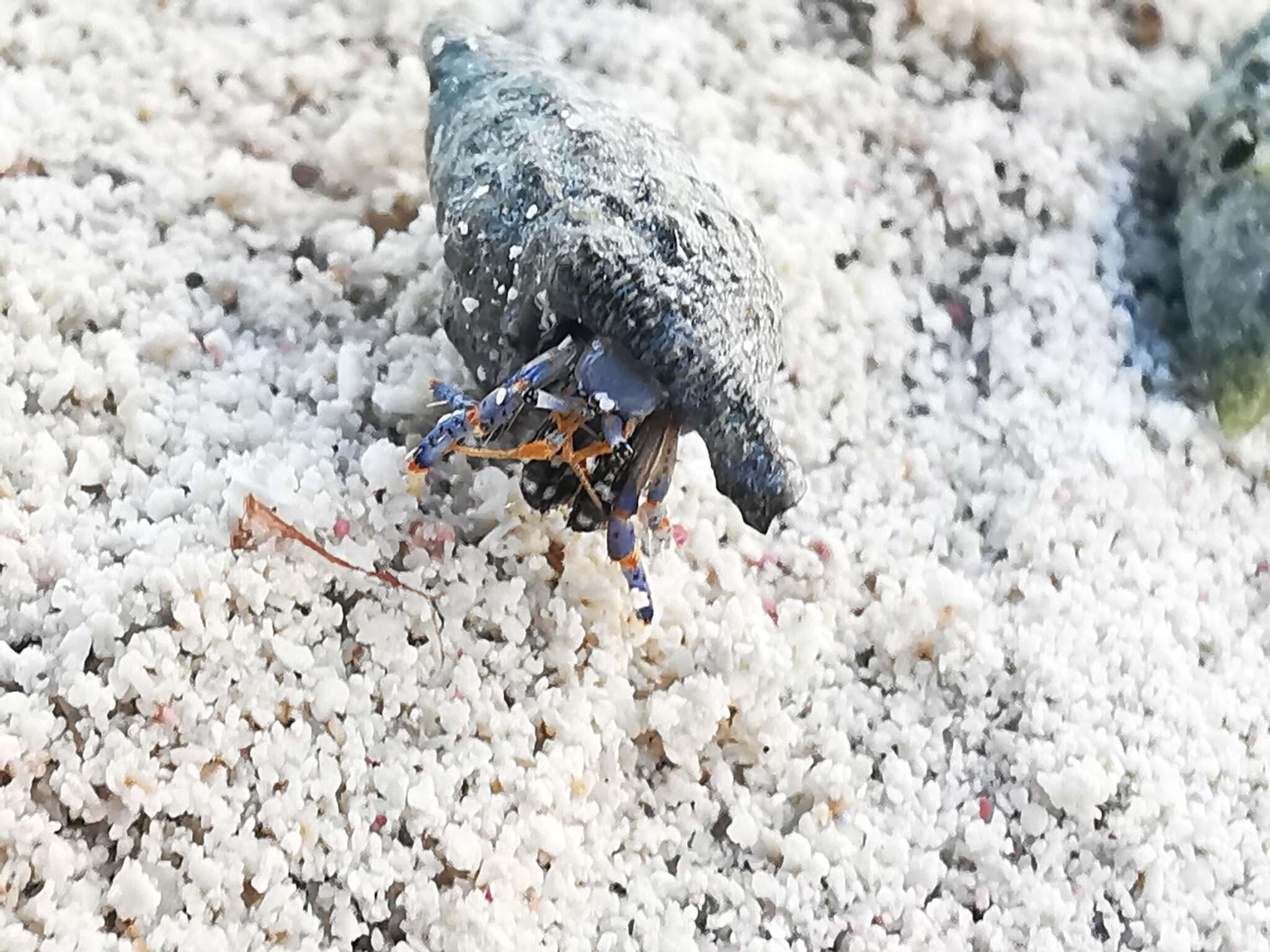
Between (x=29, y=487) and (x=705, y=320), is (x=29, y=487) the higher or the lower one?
the lower one

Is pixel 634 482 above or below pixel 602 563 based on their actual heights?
above

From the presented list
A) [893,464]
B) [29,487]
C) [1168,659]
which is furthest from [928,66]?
[29,487]

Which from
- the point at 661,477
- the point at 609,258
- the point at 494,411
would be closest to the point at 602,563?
the point at 661,477

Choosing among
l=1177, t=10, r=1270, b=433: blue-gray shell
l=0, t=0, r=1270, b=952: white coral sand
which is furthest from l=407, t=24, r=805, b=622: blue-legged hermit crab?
l=1177, t=10, r=1270, b=433: blue-gray shell

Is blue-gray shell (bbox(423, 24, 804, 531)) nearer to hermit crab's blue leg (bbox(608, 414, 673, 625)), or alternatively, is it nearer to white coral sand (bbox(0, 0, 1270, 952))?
hermit crab's blue leg (bbox(608, 414, 673, 625))

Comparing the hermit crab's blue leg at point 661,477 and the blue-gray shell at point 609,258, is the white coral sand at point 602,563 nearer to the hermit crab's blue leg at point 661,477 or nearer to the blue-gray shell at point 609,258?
the hermit crab's blue leg at point 661,477

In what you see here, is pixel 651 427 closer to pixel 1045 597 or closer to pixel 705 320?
pixel 705 320

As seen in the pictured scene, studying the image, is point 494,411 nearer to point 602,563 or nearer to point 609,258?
point 609,258

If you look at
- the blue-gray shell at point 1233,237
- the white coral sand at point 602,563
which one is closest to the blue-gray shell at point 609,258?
the white coral sand at point 602,563
